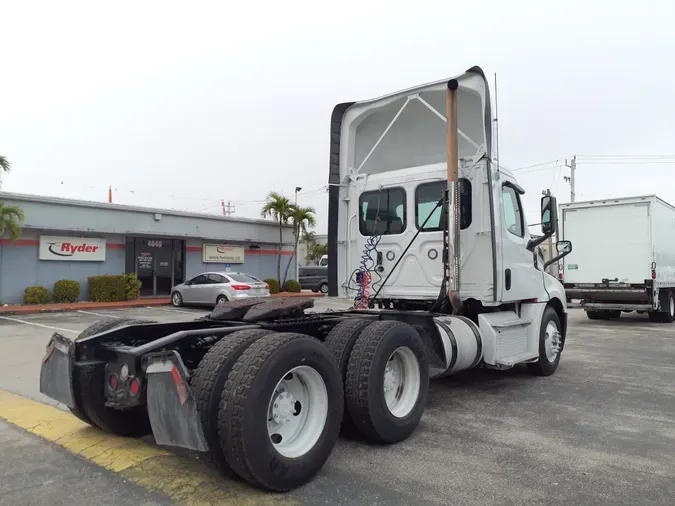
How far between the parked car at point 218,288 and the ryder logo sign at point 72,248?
3.99m

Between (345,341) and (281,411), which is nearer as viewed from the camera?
(281,411)

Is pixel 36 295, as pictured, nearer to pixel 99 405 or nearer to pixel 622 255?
pixel 99 405

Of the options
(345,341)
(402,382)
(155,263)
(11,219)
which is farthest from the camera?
(155,263)

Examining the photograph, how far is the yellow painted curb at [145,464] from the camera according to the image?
11.4 ft

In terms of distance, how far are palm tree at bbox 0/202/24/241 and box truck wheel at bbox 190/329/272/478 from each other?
58.3 feet

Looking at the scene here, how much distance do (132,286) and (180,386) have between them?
19.8 meters

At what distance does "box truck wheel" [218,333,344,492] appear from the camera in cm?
325

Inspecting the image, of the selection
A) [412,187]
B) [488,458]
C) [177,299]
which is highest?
[412,187]

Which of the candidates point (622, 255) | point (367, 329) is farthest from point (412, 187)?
point (622, 255)

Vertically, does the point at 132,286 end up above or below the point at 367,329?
above

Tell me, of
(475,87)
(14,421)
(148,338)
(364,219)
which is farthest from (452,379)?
(14,421)

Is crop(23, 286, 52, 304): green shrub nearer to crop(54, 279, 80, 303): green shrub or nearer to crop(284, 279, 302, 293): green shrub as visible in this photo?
crop(54, 279, 80, 303): green shrub

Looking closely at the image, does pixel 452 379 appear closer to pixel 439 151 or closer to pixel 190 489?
pixel 439 151

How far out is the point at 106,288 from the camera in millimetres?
20797
